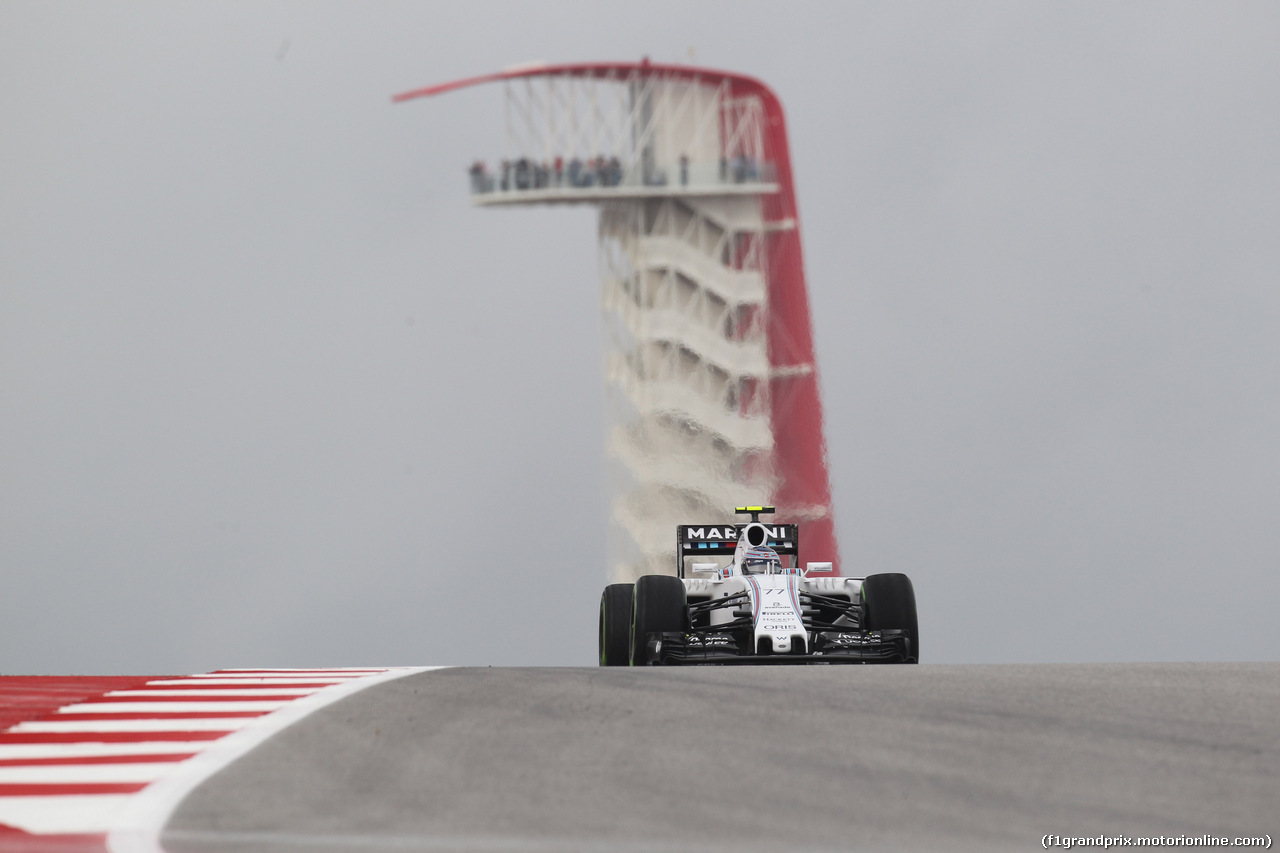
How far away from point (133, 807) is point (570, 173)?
101ft

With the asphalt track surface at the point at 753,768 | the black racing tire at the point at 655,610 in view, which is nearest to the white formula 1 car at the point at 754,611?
the black racing tire at the point at 655,610

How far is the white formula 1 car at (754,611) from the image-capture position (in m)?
13.0

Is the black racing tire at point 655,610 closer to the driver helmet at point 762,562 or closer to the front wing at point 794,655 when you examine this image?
the front wing at point 794,655

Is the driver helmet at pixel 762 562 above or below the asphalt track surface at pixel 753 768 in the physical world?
above

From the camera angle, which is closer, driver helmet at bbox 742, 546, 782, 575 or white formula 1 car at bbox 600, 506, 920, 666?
white formula 1 car at bbox 600, 506, 920, 666

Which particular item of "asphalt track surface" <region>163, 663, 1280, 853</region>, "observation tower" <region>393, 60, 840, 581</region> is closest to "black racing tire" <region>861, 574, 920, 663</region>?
"asphalt track surface" <region>163, 663, 1280, 853</region>

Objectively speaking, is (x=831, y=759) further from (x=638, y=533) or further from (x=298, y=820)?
(x=638, y=533)

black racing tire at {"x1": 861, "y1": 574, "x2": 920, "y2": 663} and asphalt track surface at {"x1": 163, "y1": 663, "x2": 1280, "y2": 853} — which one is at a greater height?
asphalt track surface at {"x1": 163, "y1": 663, "x2": 1280, "y2": 853}

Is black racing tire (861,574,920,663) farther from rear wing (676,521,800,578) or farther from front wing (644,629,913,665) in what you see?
rear wing (676,521,800,578)

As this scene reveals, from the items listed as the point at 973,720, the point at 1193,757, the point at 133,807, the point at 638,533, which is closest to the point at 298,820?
the point at 133,807

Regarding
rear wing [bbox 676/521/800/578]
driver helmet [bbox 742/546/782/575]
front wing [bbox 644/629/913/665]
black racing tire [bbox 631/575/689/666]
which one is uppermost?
rear wing [bbox 676/521/800/578]

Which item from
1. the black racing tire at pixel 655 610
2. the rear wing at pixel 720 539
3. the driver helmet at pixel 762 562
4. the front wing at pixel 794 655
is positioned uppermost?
the rear wing at pixel 720 539

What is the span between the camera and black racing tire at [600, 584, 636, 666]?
14047mm

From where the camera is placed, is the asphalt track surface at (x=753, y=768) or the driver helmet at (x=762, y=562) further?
the driver helmet at (x=762, y=562)
